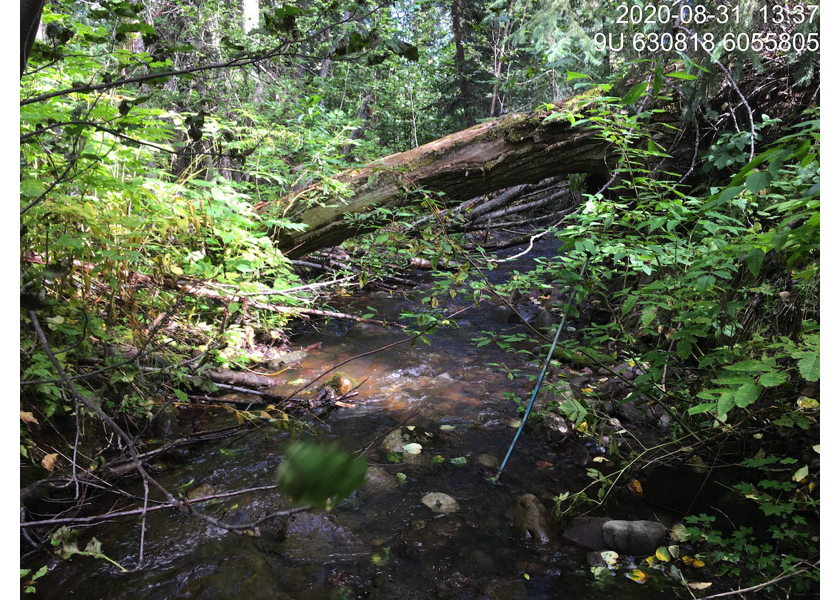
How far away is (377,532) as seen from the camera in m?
2.56

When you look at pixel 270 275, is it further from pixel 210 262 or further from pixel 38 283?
pixel 38 283

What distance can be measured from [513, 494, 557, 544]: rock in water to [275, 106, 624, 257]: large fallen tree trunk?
3.13 meters

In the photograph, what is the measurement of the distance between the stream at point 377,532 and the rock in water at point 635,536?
0.62 ft

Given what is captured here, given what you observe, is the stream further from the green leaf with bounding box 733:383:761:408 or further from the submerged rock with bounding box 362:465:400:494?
the green leaf with bounding box 733:383:761:408

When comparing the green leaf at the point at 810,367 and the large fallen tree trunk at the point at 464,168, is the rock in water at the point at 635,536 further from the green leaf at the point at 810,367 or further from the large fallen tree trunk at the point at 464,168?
the large fallen tree trunk at the point at 464,168

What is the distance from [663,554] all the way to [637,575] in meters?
0.20

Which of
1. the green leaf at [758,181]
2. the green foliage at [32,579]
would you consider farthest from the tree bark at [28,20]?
the green foliage at [32,579]

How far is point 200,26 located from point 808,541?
9477mm

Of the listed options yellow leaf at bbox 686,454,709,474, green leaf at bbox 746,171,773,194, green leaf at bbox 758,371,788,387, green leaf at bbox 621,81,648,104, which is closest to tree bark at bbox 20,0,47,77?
green leaf at bbox 621,81,648,104

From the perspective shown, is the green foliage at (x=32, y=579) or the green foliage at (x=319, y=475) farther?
the green foliage at (x=32, y=579)

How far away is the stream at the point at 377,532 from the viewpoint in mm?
2139

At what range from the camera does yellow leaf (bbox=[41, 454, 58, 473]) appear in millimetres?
2250

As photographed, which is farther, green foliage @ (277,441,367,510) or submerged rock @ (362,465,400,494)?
submerged rock @ (362,465,400,494)

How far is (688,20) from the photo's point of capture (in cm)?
363
